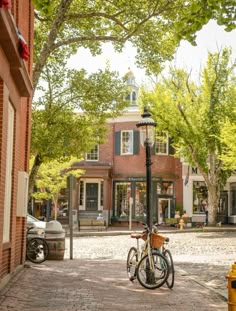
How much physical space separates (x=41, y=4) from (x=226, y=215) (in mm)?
34850

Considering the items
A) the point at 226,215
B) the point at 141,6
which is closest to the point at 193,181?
the point at 226,215

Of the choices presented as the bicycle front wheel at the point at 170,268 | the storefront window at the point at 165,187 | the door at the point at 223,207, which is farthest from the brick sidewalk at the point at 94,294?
the door at the point at 223,207

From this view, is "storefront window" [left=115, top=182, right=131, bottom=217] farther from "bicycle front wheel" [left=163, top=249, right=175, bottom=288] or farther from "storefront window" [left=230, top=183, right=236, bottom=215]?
"bicycle front wheel" [left=163, top=249, right=175, bottom=288]

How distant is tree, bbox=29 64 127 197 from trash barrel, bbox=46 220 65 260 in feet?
17.2

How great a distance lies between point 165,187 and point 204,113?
7.55 metres

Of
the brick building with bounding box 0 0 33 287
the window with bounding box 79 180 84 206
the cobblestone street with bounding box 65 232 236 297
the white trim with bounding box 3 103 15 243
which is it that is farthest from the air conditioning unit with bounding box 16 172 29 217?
the window with bounding box 79 180 84 206

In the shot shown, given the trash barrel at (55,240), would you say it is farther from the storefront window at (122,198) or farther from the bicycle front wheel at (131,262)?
the storefront window at (122,198)

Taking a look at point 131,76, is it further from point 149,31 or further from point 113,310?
point 113,310

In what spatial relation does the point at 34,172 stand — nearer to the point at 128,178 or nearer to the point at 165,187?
the point at 128,178

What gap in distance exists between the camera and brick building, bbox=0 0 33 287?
841 centimetres

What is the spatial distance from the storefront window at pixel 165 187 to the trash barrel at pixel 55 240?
2431cm

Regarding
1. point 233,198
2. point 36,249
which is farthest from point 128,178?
point 36,249

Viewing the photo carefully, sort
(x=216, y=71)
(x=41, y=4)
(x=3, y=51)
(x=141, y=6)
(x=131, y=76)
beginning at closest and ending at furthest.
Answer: (x=41, y=4)
(x=3, y=51)
(x=141, y=6)
(x=216, y=71)
(x=131, y=76)

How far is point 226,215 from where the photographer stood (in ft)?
133
